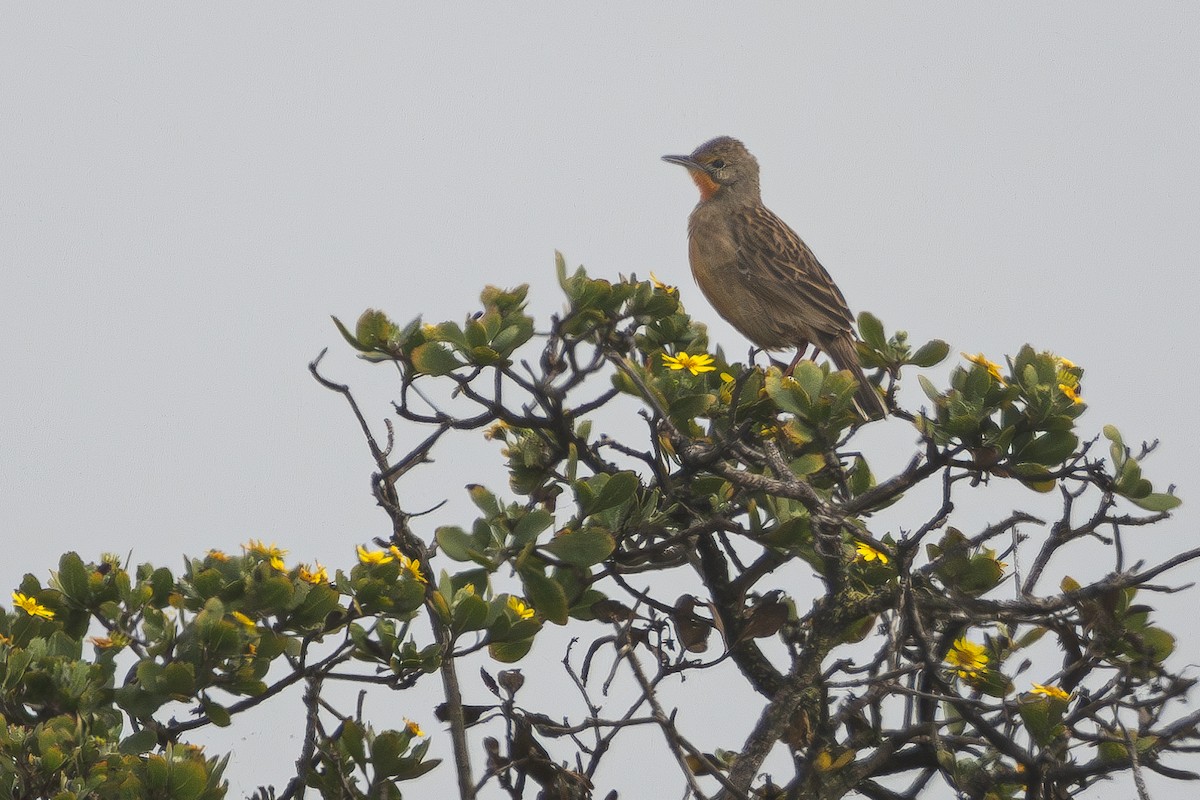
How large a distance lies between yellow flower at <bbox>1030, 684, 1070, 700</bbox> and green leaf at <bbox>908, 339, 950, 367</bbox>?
0.82 meters

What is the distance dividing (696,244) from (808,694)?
186 inches

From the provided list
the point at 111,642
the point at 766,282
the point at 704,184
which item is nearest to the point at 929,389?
the point at 111,642

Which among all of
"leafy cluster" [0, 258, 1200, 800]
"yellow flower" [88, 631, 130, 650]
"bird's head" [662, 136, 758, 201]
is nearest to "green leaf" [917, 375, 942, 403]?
"leafy cluster" [0, 258, 1200, 800]

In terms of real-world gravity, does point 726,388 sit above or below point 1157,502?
above

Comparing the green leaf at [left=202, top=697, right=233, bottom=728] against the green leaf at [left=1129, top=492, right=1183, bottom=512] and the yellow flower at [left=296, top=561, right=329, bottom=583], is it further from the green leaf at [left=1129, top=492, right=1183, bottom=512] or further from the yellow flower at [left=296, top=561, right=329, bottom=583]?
the green leaf at [left=1129, top=492, right=1183, bottom=512]

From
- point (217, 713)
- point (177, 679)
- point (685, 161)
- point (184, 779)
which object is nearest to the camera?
point (184, 779)

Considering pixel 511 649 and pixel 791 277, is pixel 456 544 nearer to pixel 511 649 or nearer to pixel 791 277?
pixel 511 649

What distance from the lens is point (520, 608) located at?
9.70ft

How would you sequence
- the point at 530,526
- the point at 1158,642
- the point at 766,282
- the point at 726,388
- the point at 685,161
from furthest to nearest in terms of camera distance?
the point at 685,161
the point at 766,282
the point at 726,388
the point at 1158,642
the point at 530,526

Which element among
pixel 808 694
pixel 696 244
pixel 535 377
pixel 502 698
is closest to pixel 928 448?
pixel 808 694

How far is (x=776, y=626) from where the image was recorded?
325 cm

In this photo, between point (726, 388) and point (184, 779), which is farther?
point (726, 388)

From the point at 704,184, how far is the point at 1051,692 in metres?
5.89

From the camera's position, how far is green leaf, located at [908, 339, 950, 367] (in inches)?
128
